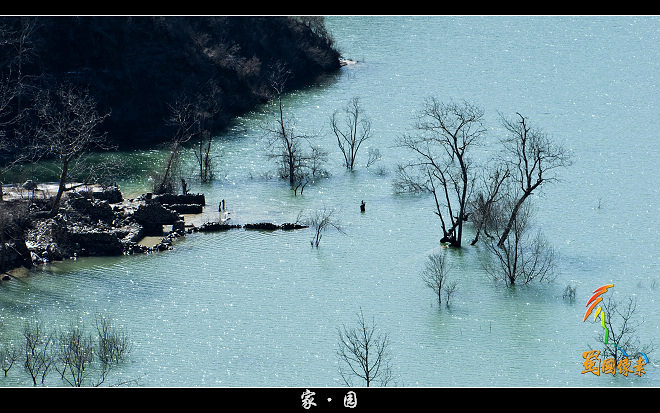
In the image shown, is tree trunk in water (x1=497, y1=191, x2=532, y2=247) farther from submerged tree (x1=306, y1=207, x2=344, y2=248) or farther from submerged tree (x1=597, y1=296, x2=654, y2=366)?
submerged tree (x1=306, y1=207, x2=344, y2=248)

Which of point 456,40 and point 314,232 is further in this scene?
point 456,40

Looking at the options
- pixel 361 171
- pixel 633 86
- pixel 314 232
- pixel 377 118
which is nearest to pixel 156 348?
pixel 314 232

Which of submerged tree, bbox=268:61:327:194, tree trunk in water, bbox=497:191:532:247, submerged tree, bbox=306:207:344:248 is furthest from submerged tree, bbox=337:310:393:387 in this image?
submerged tree, bbox=268:61:327:194

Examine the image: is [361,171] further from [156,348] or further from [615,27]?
[615,27]

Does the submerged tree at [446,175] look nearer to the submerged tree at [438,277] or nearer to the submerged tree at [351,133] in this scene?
the submerged tree at [438,277]
